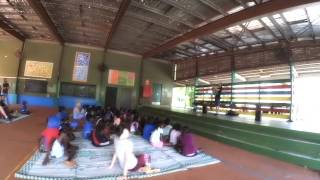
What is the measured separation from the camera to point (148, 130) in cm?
661

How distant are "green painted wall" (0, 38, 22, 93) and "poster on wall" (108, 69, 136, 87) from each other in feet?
18.4

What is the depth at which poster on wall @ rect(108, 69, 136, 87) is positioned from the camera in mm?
14258

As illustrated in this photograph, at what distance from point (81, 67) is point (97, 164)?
10730 millimetres

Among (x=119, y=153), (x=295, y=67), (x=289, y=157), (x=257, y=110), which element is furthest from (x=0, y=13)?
(x=295, y=67)

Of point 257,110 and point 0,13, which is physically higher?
point 0,13

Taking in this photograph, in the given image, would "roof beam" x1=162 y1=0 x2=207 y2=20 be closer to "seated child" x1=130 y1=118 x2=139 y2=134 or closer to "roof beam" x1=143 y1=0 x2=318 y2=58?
"roof beam" x1=143 y1=0 x2=318 y2=58

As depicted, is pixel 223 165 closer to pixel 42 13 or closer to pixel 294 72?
pixel 294 72

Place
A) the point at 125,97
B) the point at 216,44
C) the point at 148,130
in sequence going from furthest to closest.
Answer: the point at 125,97 → the point at 216,44 → the point at 148,130

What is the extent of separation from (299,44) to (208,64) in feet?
16.3

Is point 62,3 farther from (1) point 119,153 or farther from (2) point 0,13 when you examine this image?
(1) point 119,153

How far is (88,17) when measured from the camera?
9234 mm

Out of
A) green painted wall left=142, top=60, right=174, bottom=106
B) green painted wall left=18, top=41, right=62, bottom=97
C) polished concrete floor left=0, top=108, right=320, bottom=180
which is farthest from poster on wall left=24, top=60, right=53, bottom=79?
polished concrete floor left=0, top=108, right=320, bottom=180

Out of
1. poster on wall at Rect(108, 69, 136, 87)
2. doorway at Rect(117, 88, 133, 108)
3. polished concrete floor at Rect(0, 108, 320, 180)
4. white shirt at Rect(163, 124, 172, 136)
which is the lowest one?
polished concrete floor at Rect(0, 108, 320, 180)

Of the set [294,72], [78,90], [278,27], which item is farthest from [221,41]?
[78,90]
